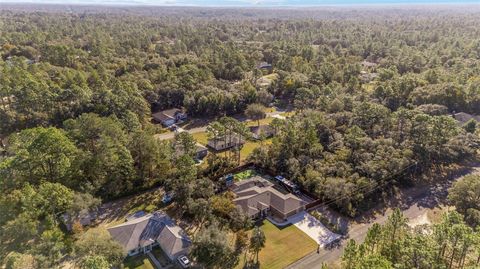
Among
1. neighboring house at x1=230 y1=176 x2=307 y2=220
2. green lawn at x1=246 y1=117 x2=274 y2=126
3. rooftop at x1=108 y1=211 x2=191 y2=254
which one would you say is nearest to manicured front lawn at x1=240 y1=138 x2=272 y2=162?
green lawn at x1=246 y1=117 x2=274 y2=126

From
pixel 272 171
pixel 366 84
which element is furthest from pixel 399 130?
pixel 366 84

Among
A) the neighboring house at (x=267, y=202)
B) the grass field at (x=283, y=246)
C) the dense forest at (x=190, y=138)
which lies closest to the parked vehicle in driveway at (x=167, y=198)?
the dense forest at (x=190, y=138)

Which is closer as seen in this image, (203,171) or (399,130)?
(203,171)

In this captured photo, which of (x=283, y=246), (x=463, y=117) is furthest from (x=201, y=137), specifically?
(x=463, y=117)

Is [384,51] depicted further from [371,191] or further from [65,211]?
[65,211]

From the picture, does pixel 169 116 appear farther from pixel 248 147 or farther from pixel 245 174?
pixel 245 174

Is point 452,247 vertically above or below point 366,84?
above

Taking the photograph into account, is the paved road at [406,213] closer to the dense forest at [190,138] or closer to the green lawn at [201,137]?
the dense forest at [190,138]
